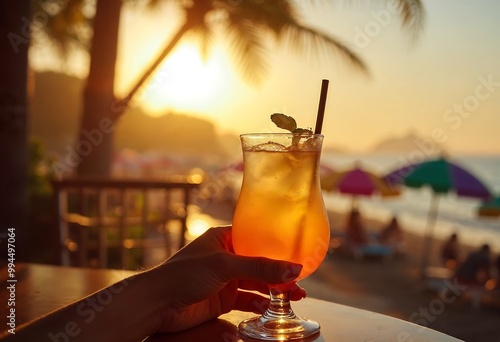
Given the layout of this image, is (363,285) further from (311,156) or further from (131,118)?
(131,118)

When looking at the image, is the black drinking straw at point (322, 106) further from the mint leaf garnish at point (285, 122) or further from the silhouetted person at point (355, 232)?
the silhouetted person at point (355, 232)

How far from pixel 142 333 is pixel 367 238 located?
13.2m

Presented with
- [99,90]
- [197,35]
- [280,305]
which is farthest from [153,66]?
[280,305]

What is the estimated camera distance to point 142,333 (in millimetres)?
1216

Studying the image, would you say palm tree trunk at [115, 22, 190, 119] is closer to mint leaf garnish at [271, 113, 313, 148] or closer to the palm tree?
the palm tree

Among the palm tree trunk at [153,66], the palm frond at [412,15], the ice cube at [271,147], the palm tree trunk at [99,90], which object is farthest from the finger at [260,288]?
the palm frond at [412,15]

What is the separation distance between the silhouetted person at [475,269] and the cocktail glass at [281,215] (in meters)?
8.56

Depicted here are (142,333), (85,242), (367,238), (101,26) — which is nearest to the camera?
(142,333)

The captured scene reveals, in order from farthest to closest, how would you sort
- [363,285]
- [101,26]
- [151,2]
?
[363,285] → [151,2] → [101,26]

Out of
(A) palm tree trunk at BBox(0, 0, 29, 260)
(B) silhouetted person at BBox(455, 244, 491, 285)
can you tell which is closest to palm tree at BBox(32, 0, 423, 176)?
(A) palm tree trunk at BBox(0, 0, 29, 260)

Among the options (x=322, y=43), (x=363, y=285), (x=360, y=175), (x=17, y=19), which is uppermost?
A: (x=322, y=43)

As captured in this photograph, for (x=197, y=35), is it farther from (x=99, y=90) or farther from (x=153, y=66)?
(x=99, y=90)

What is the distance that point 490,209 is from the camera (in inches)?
474

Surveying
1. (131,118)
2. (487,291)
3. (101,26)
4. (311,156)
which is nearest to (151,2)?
(101,26)
